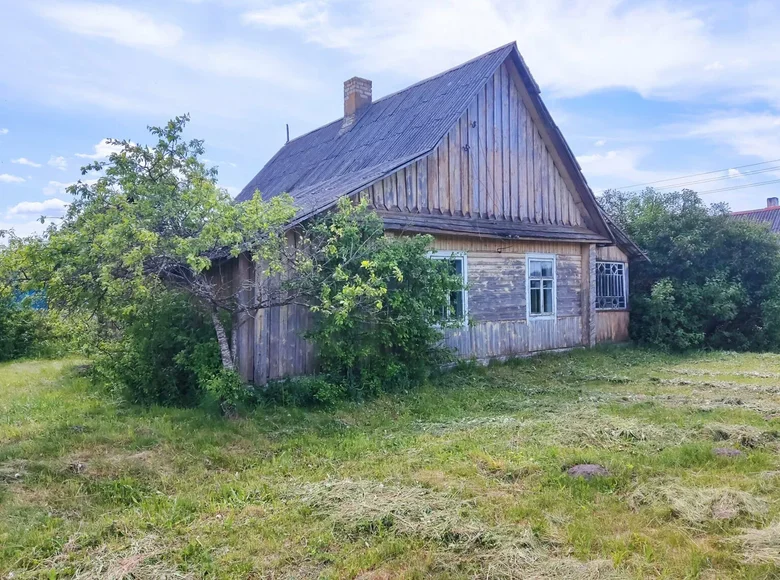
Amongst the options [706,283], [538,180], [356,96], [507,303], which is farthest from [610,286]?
[356,96]

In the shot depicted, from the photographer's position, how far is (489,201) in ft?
38.0

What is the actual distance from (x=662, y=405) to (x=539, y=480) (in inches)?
145

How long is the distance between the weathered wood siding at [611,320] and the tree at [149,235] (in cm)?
927

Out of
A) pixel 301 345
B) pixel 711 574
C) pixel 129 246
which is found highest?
pixel 129 246

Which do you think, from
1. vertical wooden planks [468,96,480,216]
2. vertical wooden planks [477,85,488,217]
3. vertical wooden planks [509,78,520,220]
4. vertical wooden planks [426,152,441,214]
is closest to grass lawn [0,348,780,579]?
vertical wooden planks [426,152,441,214]

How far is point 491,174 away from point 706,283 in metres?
6.89

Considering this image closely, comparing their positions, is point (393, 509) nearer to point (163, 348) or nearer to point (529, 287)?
point (163, 348)

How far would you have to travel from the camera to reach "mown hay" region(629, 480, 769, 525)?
4168 millimetres

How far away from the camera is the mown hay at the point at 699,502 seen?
164 inches

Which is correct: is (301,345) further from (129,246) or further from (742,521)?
(742,521)

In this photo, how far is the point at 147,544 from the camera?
3941 millimetres

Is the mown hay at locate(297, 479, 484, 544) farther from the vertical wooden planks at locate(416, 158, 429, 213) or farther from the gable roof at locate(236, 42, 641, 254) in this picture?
the vertical wooden planks at locate(416, 158, 429, 213)

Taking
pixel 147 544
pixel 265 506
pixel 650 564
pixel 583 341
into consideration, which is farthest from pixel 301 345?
pixel 583 341

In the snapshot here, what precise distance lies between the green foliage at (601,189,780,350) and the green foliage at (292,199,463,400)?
25.5 feet
